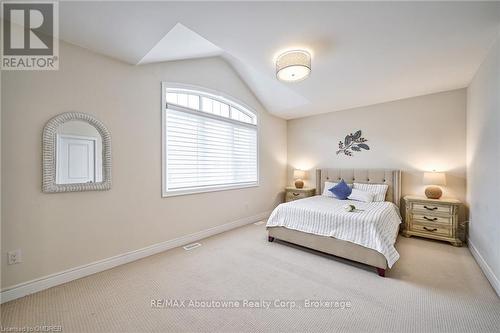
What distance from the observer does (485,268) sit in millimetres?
2381

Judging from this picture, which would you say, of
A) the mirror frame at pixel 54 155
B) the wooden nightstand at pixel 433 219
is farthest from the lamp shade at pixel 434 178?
the mirror frame at pixel 54 155

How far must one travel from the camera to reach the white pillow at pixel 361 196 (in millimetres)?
3763

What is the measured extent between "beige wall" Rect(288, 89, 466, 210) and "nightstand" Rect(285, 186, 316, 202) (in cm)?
66

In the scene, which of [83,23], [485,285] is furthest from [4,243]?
[485,285]

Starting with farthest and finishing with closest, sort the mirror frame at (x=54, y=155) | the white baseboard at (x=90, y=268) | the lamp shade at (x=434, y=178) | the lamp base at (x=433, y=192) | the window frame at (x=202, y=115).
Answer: the lamp base at (x=433, y=192)
the lamp shade at (x=434, y=178)
the window frame at (x=202, y=115)
the mirror frame at (x=54, y=155)
the white baseboard at (x=90, y=268)

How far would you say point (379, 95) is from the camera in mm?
3871

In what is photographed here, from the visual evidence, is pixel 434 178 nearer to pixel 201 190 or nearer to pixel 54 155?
pixel 201 190

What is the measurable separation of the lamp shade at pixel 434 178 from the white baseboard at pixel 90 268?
12.3ft

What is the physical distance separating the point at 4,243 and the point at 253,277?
2.40 metres

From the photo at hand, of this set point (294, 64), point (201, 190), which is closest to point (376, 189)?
point (294, 64)

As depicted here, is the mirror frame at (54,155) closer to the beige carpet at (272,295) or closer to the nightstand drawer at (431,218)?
the beige carpet at (272,295)

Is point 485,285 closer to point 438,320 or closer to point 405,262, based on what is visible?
point 405,262

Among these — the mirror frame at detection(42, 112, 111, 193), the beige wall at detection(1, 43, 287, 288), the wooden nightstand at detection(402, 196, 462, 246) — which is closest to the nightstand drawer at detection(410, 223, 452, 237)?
the wooden nightstand at detection(402, 196, 462, 246)

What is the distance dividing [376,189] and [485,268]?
5.83ft
